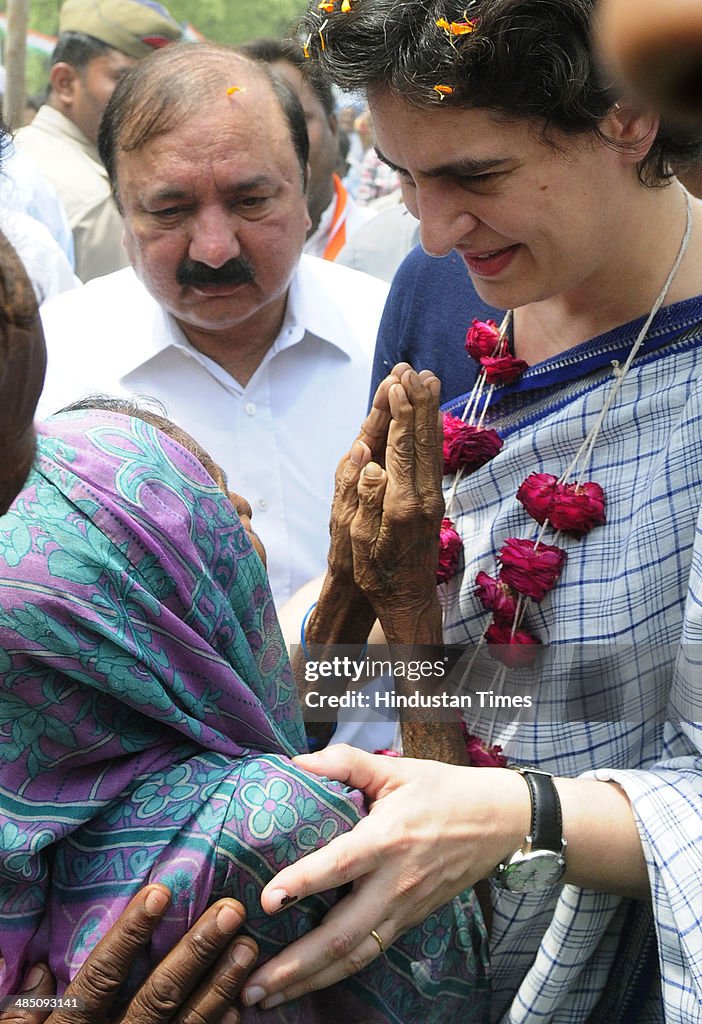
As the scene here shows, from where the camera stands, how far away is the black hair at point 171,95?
296 centimetres

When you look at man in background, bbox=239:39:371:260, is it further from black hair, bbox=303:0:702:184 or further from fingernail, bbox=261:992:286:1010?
fingernail, bbox=261:992:286:1010

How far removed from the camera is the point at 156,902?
4.70 ft

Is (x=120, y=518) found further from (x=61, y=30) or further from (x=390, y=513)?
(x=61, y=30)

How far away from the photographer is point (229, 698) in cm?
153

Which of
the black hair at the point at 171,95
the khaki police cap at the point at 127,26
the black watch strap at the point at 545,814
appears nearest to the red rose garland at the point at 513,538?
the black watch strap at the point at 545,814

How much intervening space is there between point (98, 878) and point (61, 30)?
6386 mm

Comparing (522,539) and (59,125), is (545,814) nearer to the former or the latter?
(522,539)

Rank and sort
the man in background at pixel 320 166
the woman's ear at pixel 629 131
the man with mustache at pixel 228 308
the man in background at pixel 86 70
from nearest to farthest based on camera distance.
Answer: the woman's ear at pixel 629 131 < the man with mustache at pixel 228 308 < the man in background at pixel 320 166 < the man in background at pixel 86 70

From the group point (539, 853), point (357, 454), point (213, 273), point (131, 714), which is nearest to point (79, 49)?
point (213, 273)

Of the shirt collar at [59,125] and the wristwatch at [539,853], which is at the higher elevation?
the shirt collar at [59,125]

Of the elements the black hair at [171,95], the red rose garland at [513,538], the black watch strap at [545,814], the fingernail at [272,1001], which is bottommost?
the fingernail at [272,1001]

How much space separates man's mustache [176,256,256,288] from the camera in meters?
2.99

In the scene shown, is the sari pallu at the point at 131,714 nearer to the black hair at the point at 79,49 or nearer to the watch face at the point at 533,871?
the watch face at the point at 533,871

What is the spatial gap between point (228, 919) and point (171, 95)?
2314mm
